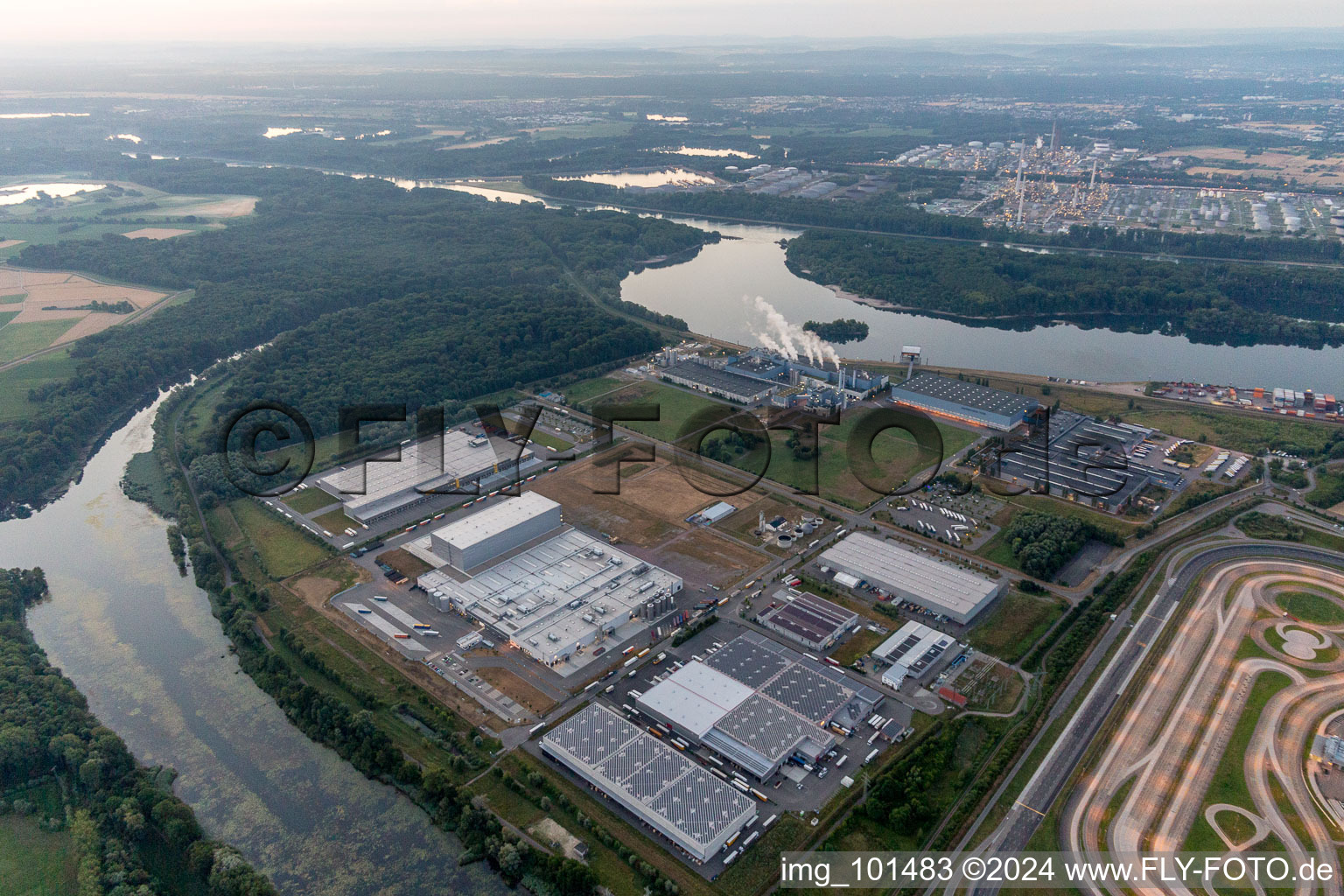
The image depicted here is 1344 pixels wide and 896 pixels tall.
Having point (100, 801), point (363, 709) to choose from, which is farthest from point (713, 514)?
point (100, 801)

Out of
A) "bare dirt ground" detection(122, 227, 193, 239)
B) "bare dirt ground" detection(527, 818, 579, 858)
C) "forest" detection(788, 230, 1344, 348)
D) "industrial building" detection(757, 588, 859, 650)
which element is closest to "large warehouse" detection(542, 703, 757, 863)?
"bare dirt ground" detection(527, 818, 579, 858)

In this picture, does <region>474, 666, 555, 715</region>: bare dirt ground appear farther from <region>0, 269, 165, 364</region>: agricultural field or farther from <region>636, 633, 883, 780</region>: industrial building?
<region>0, 269, 165, 364</region>: agricultural field

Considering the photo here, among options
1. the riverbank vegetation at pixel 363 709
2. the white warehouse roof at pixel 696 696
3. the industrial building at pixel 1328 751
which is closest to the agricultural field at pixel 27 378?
the riverbank vegetation at pixel 363 709

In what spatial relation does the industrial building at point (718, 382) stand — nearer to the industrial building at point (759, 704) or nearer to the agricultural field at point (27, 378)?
the industrial building at point (759, 704)

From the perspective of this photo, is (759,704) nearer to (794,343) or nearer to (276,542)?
(276,542)

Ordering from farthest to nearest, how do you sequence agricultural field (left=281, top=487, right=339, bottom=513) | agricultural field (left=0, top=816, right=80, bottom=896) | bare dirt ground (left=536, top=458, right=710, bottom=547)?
agricultural field (left=281, top=487, right=339, bottom=513)
bare dirt ground (left=536, top=458, right=710, bottom=547)
agricultural field (left=0, top=816, right=80, bottom=896)

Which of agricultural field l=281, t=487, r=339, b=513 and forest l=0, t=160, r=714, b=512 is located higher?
forest l=0, t=160, r=714, b=512
